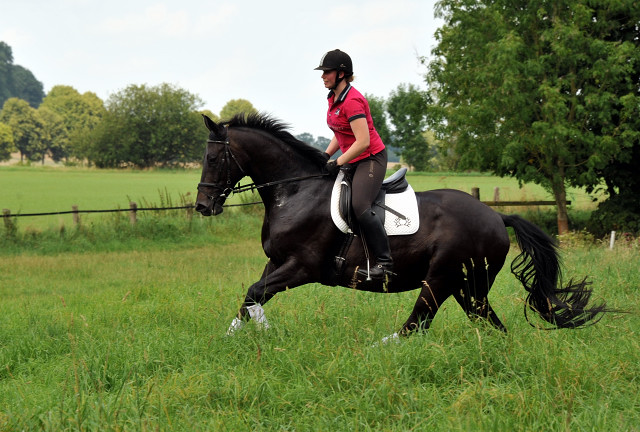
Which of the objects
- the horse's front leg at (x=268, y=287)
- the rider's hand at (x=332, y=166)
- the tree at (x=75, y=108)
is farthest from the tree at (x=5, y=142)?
the rider's hand at (x=332, y=166)

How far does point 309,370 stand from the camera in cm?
414

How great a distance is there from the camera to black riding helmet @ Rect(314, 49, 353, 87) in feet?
17.1

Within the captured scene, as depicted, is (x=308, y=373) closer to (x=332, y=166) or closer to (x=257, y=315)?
(x=257, y=315)

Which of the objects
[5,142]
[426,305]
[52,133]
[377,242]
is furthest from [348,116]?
[52,133]

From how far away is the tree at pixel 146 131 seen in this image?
81750 millimetres

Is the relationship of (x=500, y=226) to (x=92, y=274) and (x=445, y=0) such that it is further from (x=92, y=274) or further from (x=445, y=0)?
(x=445, y=0)

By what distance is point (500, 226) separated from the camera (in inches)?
210

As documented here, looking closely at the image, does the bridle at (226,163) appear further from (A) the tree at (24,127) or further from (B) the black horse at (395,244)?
(A) the tree at (24,127)

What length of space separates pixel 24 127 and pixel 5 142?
4.12 meters

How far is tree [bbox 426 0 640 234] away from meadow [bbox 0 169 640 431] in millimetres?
10859

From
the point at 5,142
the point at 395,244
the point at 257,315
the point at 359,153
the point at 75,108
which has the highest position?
the point at 75,108

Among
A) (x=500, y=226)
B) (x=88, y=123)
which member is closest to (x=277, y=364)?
(x=500, y=226)

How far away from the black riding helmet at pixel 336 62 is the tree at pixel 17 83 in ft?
525

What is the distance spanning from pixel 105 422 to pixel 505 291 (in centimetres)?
→ 653
